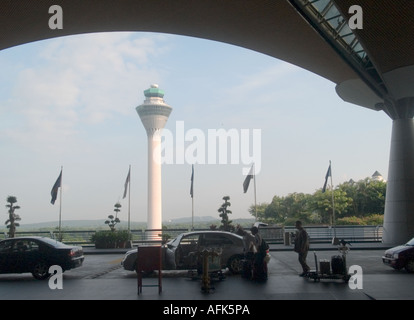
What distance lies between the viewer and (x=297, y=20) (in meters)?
23.2

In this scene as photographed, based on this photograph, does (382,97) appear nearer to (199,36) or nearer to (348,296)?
(199,36)

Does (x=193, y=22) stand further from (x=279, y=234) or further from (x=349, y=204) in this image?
(x=349, y=204)

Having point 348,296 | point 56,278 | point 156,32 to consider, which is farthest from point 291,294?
point 156,32

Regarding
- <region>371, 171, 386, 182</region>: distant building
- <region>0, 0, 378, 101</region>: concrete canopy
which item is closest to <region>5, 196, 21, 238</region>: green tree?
<region>0, 0, 378, 101</region>: concrete canopy

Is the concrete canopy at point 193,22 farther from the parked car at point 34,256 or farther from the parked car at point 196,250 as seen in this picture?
the parked car at point 196,250

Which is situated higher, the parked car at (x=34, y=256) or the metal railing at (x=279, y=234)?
the parked car at (x=34, y=256)

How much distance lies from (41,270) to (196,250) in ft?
17.1

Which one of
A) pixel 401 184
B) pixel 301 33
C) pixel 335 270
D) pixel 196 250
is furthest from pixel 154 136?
pixel 335 270

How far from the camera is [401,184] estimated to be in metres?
28.5

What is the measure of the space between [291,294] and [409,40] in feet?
60.8

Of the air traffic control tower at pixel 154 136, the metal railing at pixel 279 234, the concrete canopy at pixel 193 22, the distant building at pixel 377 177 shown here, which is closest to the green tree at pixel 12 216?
the metal railing at pixel 279 234

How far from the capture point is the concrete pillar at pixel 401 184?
92.4ft

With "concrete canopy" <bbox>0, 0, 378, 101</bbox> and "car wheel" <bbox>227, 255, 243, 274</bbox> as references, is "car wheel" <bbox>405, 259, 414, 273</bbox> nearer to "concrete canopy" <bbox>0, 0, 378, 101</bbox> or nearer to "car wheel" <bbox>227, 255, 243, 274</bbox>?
"car wheel" <bbox>227, 255, 243, 274</bbox>
